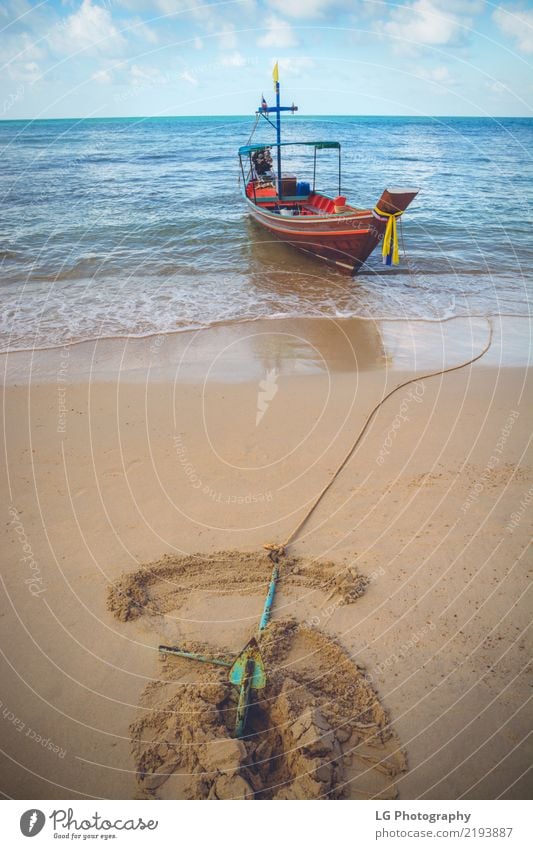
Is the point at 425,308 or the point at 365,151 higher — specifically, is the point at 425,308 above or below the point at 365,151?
below

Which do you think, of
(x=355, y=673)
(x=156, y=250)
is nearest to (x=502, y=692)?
(x=355, y=673)

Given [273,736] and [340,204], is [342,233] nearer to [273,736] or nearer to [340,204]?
[340,204]

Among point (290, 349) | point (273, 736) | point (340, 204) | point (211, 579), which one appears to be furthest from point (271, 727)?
point (340, 204)

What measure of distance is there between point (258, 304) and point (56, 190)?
25948 millimetres

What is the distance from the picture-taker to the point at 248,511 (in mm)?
6062

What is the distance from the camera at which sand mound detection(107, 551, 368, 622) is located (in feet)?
16.0

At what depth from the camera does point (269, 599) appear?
4.80m

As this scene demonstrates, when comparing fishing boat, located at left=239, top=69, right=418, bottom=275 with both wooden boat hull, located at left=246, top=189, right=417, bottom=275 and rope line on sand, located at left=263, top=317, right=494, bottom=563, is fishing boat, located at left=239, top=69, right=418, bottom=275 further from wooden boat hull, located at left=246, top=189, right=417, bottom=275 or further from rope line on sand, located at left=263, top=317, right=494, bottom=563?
rope line on sand, located at left=263, top=317, right=494, bottom=563

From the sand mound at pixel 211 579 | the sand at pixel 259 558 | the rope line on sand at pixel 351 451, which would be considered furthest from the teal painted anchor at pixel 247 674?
the rope line on sand at pixel 351 451

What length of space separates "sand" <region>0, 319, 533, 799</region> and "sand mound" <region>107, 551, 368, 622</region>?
3cm

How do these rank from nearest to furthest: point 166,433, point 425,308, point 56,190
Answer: point 166,433, point 425,308, point 56,190

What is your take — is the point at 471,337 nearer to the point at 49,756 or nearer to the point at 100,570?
the point at 100,570

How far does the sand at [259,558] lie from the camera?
3.68 meters

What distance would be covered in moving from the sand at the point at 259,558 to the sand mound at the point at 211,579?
0.03 m
